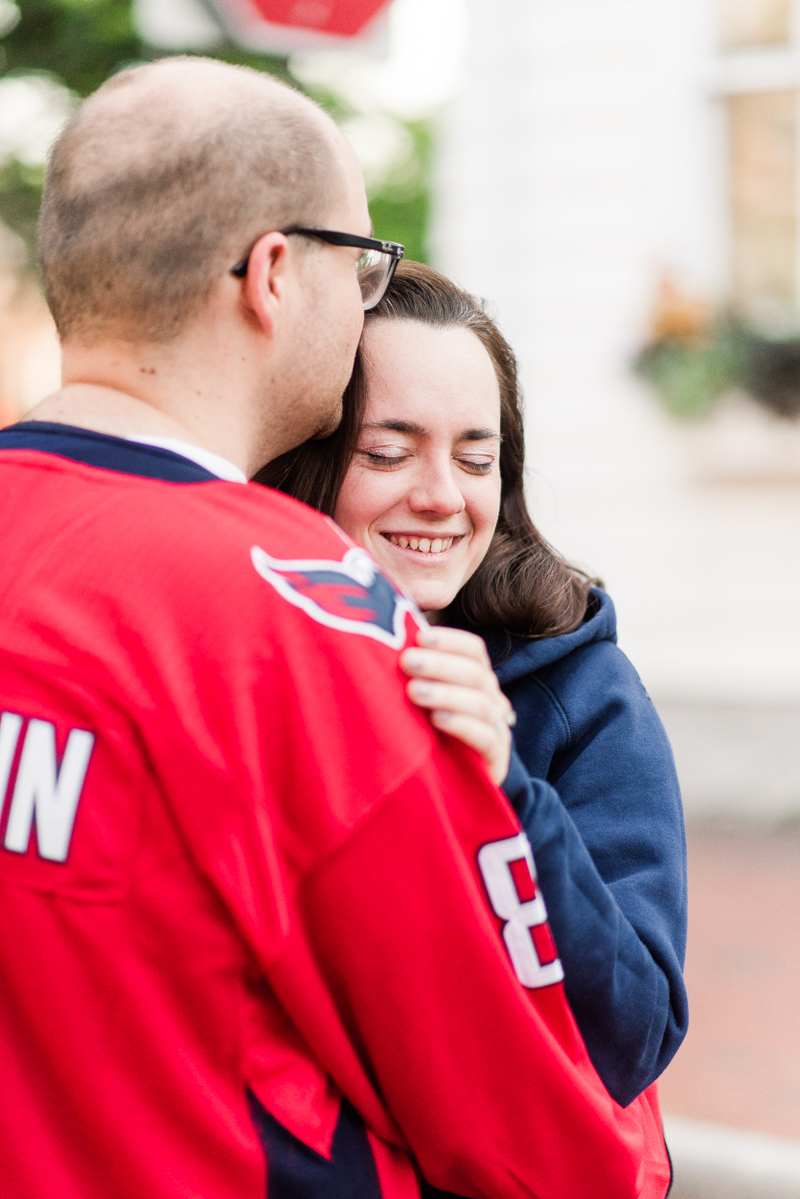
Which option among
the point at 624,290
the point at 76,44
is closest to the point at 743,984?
the point at 624,290

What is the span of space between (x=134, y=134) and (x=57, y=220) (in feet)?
0.39

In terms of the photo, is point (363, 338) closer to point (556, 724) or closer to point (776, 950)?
point (556, 724)

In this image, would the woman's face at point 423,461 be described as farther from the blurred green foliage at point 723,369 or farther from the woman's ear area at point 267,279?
the blurred green foliage at point 723,369

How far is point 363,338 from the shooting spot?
1770mm

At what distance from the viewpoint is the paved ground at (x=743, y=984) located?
351cm

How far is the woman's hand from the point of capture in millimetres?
1041

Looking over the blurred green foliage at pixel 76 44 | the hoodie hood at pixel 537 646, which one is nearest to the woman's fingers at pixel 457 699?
the hoodie hood at pixel 537 646

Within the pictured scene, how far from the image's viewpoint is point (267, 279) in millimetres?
1163

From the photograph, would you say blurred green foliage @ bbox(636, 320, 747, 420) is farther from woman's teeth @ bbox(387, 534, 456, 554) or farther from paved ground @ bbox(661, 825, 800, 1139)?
woman's teeth @ bbox(387, 534, 456, 554)

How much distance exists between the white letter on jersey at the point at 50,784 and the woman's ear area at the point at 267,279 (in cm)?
43

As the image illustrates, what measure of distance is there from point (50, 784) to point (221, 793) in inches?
5.9

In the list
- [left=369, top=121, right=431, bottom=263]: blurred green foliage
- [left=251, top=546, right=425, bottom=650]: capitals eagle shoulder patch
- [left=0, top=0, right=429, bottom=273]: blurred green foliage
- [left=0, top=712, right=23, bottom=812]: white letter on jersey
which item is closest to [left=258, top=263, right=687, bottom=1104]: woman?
[left=251, top=546, right=425, bottom=650]: capitals eagle shoulder patch

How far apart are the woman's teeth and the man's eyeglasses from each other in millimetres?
395

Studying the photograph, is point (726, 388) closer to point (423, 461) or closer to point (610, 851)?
point (423, 461)
